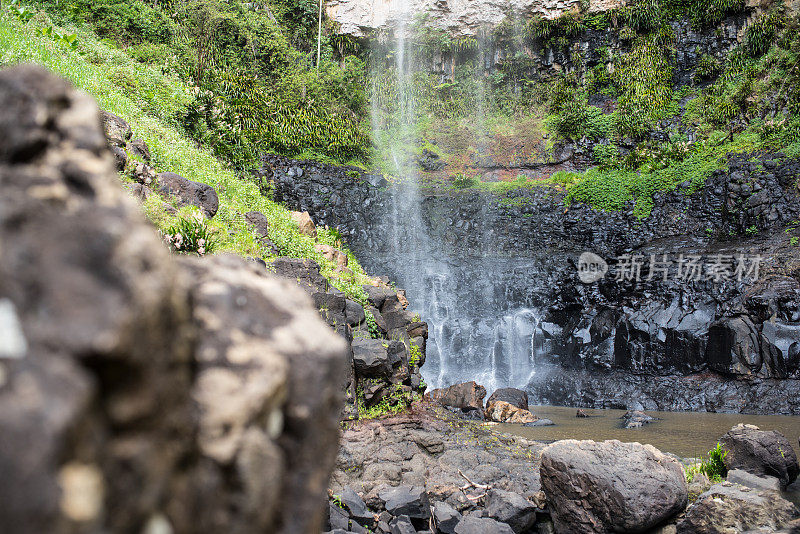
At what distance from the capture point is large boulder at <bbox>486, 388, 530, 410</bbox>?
10164 millimetres

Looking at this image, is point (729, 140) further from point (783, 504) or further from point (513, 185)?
point (783, 504)

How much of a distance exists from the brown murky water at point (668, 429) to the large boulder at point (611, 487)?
313 cm

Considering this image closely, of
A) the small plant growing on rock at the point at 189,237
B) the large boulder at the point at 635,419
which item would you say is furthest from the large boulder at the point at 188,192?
the large boulder at the point at 635,419

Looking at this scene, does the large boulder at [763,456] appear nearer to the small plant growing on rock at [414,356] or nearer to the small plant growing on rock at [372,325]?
the small plant growing on rock at [414,356]

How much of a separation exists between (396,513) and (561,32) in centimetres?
2542

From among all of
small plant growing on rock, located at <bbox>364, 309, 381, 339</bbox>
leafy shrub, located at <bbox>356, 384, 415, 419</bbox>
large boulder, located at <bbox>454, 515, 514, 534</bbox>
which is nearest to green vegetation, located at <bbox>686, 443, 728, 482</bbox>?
large boulder, located at <bbox>454, 515, 514, 534</bbox>

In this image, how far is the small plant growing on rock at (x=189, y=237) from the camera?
5319 mm


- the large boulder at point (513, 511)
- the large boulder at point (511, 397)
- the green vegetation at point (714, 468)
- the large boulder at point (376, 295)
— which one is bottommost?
the large boulder at point (511, 397)

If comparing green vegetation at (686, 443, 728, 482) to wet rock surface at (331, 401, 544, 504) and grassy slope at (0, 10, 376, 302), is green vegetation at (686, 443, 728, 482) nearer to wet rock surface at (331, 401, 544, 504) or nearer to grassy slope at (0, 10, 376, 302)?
wet rock surface at (331, 401, 544, 504)

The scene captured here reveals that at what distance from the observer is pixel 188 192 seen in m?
6.71

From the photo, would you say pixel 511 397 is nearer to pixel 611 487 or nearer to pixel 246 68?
pixel 611 487

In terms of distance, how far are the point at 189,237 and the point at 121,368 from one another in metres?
5.22

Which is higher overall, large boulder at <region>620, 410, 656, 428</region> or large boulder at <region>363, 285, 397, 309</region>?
large boulder at <region>363, 285, 397, 309</region>

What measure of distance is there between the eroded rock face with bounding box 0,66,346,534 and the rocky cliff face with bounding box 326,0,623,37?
2702 centimetres
